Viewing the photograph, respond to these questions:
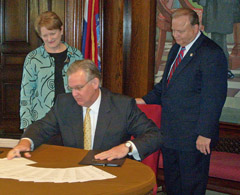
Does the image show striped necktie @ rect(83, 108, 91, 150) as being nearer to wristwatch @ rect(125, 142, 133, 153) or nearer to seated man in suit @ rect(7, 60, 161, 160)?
seated man in suit @ rect(7, 60, 161, 160)

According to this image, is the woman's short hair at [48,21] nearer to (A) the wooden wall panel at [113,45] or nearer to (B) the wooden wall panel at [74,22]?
(A) the wooden wall panel at [113,45]

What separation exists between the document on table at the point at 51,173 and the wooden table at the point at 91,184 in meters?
0.04

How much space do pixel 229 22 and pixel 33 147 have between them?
253cm

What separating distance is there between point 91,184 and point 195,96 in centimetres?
136

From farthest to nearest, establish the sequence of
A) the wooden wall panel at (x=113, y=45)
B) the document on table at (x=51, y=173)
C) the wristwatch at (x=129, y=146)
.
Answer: the wooden wall panel at (x=113, y=45), the wristwatch at (x=129, y=146), the document on table at (x=51, y=173)

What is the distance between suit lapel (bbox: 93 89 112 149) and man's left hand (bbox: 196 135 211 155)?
0.64m

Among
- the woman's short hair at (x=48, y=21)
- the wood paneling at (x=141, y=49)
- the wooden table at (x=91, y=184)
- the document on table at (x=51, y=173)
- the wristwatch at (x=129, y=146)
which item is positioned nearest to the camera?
the wooden table at (x=91, y=184)

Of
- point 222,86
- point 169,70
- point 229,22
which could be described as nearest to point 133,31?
point 229,22

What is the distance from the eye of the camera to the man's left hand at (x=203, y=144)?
105 inches

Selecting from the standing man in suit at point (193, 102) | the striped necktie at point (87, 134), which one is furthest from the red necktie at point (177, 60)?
the striped necktie at point (87, 134)

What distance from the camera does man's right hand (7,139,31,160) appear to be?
2.06 m

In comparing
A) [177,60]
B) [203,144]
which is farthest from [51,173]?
[177,60]

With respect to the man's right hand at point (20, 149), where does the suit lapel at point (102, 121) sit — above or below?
above

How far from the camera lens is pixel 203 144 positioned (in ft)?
8.75
